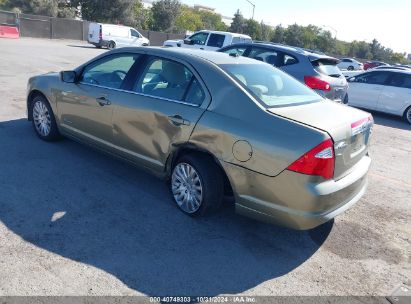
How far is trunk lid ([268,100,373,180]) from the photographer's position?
11.2ft

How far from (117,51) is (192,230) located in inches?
99.1

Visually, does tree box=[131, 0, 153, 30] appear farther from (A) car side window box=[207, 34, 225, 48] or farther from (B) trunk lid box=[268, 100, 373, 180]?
(B) trunk lid box=[268, 100, 373, 180]

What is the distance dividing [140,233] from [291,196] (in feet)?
4.83

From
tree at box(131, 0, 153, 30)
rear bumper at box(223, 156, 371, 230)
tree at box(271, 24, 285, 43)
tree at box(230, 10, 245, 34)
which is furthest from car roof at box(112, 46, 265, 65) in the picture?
tree at box(271, 24, 285, 43)

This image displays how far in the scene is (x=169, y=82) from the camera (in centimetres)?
431

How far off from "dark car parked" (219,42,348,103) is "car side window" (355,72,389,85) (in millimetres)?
3358

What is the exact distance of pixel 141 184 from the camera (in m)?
4.78

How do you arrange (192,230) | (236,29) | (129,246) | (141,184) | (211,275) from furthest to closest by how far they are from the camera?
(236,29), (141,184), (192,230), (129,246), (211,275)

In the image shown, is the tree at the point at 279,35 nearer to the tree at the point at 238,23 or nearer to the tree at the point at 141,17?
the tree at the point at 238,23

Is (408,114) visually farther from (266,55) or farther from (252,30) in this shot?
(252,30)

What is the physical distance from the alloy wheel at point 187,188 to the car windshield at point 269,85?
1.03 m

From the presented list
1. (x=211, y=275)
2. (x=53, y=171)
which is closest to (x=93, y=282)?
(x=211, y=275)

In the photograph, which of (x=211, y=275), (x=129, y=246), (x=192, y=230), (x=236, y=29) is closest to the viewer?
(x=211, y=275)

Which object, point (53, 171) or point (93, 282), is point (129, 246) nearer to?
point (93, 282)
